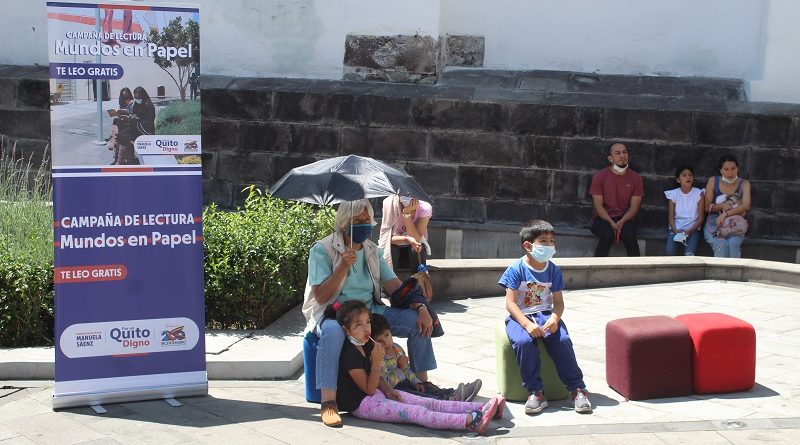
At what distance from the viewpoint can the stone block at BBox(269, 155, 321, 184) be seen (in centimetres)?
1280

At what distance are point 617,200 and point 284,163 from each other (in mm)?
4069

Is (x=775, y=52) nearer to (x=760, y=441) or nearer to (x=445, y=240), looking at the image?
(x=445, y=240)

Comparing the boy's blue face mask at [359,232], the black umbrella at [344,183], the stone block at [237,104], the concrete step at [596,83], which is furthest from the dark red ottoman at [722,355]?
the stone block at [237,104]

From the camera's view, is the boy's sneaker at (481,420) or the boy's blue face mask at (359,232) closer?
the boy's sneaker at (481,420)

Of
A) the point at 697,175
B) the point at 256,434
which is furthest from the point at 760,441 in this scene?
the point at 697,175

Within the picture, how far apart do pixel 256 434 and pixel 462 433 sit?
1.24 m

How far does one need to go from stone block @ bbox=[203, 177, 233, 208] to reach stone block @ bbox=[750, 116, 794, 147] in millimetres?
6337

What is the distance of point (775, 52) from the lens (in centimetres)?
1228

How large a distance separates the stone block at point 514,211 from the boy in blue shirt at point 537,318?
545 centimetres

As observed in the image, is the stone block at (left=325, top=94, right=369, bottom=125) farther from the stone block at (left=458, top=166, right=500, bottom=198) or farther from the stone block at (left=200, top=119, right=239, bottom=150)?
the stone block at (left=458, top=166, right=500, bottom=198)

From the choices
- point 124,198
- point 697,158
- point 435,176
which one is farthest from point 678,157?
point 124,198

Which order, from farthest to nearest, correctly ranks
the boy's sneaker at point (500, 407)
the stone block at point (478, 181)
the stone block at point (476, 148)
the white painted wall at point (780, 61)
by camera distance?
the stone block at point (478, 181)
the stone block at point (476, 148)
the white painted wall at point (780, 61)
the boy's sneaker at point (500, 407)

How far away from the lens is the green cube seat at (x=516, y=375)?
6.92 metres

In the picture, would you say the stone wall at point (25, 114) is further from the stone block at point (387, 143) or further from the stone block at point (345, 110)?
the stone block at point (387, 143)
